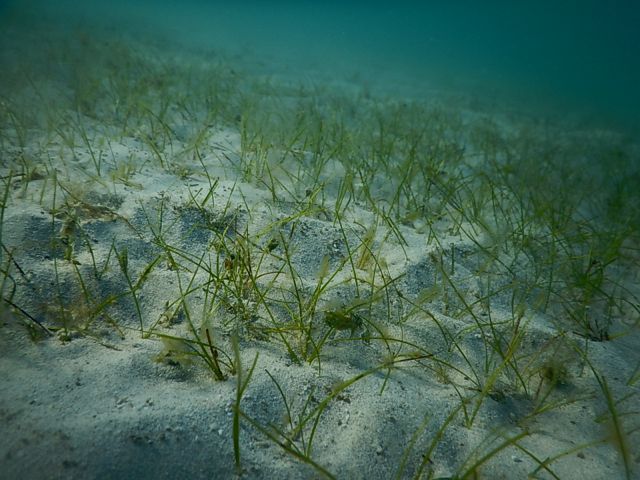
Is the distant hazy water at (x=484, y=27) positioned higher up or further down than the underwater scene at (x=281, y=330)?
higher up

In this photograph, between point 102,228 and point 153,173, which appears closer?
point 102,228

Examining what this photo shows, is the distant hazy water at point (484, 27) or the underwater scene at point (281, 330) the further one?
the distant hazy water at point (484, 27)

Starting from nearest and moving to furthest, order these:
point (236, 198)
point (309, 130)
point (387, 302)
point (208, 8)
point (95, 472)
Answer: point (95, 472) → point (387, 302) → point (236, 198) → point (309, 130) → point (208, 8)

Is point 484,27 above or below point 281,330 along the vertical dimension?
above

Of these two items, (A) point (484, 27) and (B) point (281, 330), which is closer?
(B) point (281, 330)

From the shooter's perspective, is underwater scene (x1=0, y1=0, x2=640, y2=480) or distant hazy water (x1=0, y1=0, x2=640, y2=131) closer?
underwater scene (x1=0, y1=0, x2=640, y2=480)

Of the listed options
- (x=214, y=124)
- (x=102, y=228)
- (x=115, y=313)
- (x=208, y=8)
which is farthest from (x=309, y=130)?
(x=208, y=8)

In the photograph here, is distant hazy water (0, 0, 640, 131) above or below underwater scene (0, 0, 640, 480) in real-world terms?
above

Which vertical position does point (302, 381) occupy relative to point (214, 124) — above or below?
below

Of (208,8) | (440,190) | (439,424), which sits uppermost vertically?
(208,8)

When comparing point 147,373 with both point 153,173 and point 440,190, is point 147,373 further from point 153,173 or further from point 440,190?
point 440,190

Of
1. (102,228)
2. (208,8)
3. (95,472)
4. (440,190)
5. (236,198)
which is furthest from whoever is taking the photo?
(208,8)
